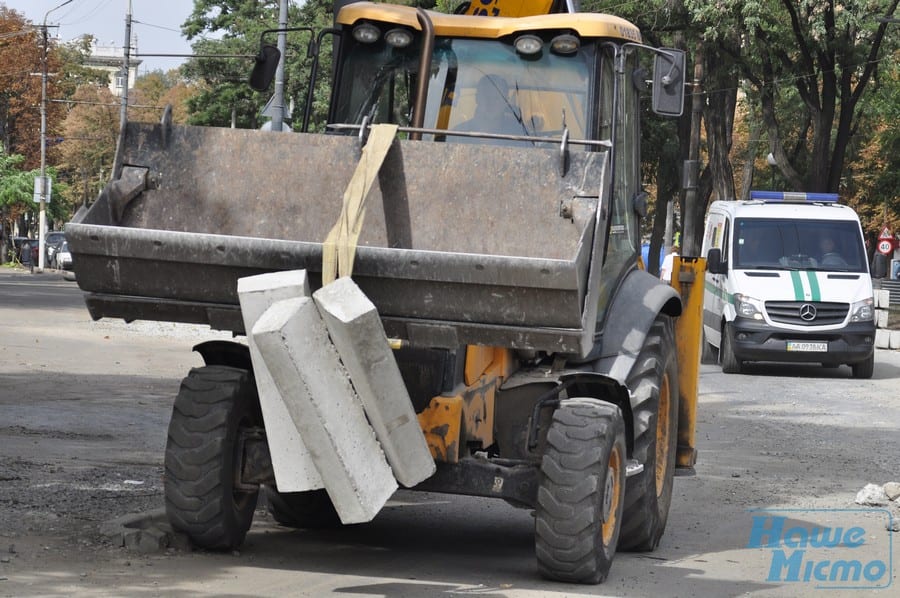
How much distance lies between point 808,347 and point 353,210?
51.3ft

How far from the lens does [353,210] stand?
22.8 feet

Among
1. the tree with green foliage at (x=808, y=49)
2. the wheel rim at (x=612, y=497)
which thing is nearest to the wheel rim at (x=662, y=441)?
the wheel rim at (x=612, y=497)

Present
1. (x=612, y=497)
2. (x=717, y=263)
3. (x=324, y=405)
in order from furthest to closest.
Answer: (x=717, y=263), (x=612, y=497), (x=324, y=405)

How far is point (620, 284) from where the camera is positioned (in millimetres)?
8523

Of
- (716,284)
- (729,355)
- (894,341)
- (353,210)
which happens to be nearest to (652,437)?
(353,210)

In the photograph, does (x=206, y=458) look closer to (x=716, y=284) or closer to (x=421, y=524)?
(x=421, y=524)

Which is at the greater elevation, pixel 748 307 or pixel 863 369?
pixel 748 307

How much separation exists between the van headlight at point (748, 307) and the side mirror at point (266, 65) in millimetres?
13446

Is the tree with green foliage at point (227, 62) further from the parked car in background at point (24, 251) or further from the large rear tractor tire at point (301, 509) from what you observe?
the large rear tractor tire at point (301, 509)

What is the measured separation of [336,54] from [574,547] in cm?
334

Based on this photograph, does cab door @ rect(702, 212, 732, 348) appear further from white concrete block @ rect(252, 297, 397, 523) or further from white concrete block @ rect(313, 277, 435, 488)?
white concrete block @ rect(252, 297, 397, 523)

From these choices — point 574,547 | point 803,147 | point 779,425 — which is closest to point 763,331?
point 779,425

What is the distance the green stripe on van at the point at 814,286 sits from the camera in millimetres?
21531

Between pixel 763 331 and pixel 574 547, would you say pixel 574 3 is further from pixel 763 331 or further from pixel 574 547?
pixel 763 331
